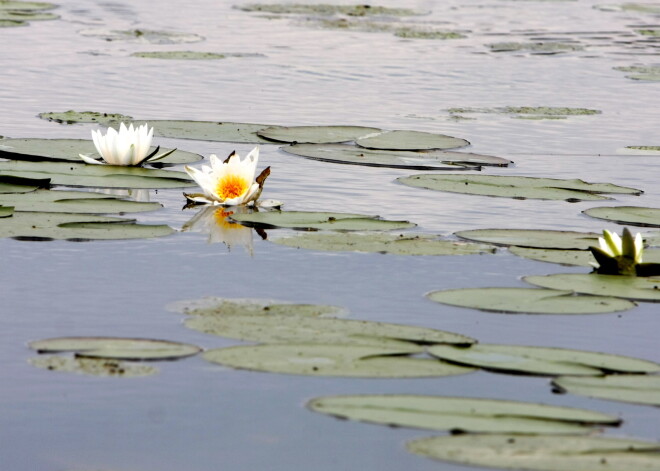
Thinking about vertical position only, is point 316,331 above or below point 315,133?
below

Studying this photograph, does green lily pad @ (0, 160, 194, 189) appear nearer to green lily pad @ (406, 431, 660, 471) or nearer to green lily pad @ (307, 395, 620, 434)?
green lily pad @ (307, 395, 620, 434)

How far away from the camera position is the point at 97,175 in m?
6.50

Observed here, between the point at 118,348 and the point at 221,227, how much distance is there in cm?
198

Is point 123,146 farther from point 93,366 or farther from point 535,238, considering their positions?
point 93,366

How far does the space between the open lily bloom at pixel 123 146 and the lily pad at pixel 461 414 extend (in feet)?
11.3

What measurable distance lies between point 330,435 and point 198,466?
1.19 ft

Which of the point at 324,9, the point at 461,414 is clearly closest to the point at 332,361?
the point at 461,414

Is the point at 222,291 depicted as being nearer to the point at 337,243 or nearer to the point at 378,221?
the point at 337,243

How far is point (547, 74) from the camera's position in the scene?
38.9ft

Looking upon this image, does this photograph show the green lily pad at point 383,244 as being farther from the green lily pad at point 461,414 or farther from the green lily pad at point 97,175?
the green lily pad at point 461,414

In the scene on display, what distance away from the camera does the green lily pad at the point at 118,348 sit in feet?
12.4

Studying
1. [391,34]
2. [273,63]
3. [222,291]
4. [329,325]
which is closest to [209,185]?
[222,291]

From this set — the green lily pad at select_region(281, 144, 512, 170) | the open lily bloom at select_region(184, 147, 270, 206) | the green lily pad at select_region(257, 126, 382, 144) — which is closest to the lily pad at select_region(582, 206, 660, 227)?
the green lily pad at select_region(281, 144, 512, 170)

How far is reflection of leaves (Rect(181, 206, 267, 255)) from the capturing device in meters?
5.51
